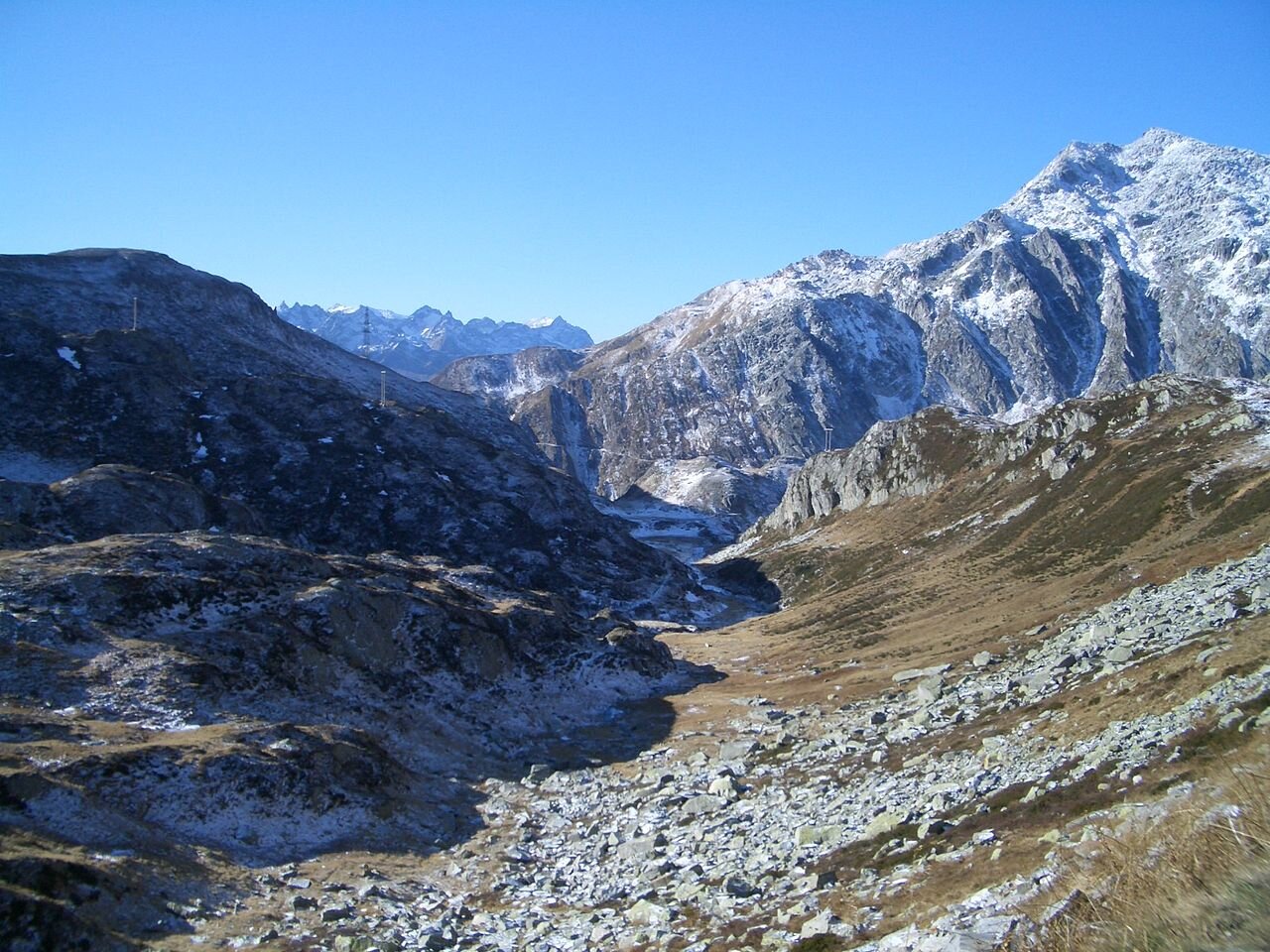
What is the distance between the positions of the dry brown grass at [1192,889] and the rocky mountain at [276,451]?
97927 mm

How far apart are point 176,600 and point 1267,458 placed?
87.7 meters

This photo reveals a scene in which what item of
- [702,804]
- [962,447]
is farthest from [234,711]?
[962,447]

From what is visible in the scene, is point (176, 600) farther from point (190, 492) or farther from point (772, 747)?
point (190, 492)

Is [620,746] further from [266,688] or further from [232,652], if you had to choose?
[232,652]

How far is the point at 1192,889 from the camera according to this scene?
8.45 metres

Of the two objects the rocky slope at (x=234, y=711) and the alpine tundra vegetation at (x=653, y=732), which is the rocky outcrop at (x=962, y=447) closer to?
the alpine tundra vegetation at (x=653, y=732)

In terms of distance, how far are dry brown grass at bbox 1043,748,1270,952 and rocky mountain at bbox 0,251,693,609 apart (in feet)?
321

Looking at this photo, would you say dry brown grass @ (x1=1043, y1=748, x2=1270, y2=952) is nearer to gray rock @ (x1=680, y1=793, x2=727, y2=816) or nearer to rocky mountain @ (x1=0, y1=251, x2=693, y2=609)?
gray rock @ (x1=680, y1=793, x2=727, y2=816)

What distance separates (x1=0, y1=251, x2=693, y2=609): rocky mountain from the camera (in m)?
121

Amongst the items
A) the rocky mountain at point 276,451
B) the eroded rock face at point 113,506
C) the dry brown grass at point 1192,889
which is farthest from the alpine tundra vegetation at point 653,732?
the rocky mountain at point 276,451

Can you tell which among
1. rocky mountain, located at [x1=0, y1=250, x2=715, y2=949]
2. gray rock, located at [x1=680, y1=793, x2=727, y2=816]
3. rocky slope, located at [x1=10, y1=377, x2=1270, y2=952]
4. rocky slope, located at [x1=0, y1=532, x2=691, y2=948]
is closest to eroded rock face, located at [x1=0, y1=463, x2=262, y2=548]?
rocky mountain, located at [x1=0, y1=250, x2=715, y2=949]

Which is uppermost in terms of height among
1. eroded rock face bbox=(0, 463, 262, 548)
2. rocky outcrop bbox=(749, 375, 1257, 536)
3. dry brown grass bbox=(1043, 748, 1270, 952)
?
eroded rock face bbox=(0, 463, 262, 548)

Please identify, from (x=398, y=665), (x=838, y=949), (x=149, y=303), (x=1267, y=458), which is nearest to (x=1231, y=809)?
(x=838, y=949)

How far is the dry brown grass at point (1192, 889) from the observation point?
800 cm
